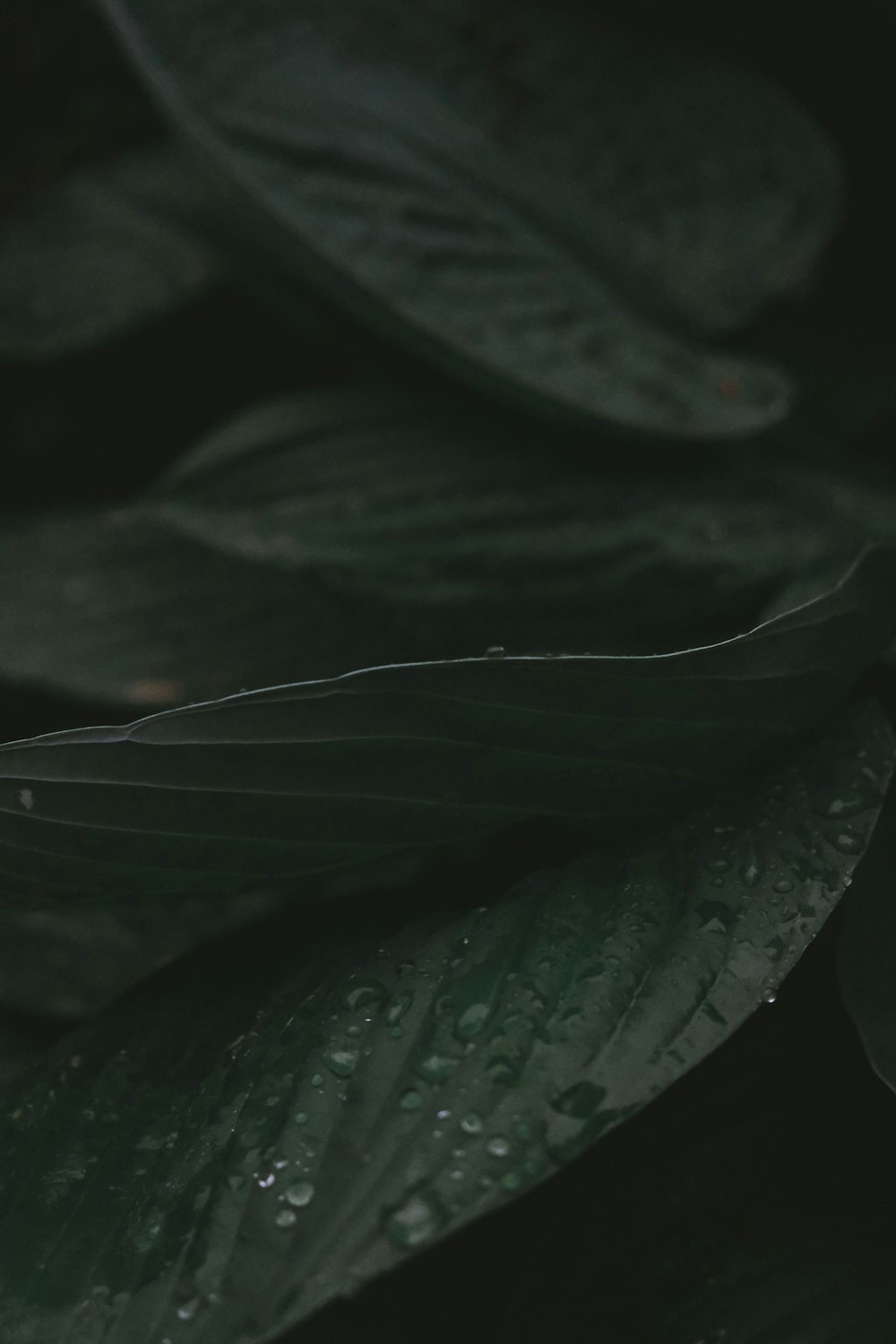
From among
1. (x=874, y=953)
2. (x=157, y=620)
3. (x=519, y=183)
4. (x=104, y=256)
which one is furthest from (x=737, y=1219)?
(x=104, y=256)

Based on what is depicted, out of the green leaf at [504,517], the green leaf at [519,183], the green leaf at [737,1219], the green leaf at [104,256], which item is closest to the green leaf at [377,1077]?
the green leaf at [737,1219]

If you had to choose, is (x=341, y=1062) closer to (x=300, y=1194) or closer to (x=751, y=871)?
(x=300, y=1194)

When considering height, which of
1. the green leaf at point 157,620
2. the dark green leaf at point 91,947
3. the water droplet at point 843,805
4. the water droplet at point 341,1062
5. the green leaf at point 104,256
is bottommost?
the dark green leaf at point 91,947

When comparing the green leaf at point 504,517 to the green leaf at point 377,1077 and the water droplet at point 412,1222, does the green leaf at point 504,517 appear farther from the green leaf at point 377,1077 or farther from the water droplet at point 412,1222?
the water droplet at point 412,1222

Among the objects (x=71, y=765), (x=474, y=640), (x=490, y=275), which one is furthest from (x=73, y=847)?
(x=490, y=275)

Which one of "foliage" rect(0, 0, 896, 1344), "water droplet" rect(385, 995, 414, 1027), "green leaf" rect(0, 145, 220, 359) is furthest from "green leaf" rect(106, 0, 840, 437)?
"water droplet" rect(385, 995, 414, 1027)

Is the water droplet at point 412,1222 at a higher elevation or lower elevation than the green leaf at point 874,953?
lower

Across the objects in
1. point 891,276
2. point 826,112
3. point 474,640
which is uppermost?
point 826,112

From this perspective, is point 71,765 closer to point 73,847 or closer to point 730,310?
point 73,847
